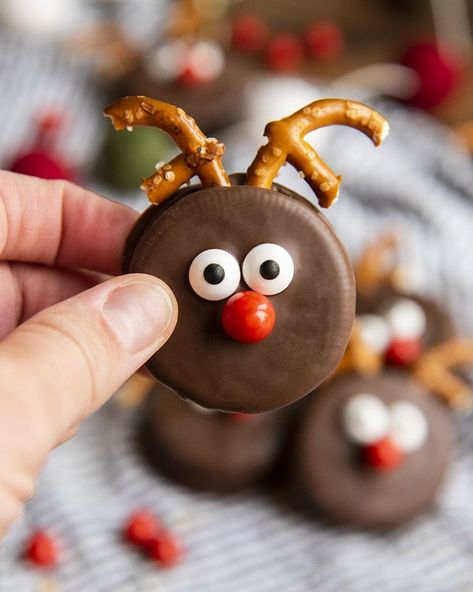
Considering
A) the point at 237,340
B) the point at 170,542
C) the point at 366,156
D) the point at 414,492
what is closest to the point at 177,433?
the point at 170,542

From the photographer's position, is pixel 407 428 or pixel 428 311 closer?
pixel 407 428

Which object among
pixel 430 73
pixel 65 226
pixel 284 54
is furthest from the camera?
pixel 284 54

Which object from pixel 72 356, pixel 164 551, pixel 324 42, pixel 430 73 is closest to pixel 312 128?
pixel 72 356

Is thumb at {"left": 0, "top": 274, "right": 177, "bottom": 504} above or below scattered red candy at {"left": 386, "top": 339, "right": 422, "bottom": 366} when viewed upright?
below

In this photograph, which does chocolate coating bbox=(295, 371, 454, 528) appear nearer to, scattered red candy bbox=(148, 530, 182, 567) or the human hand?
scattered red candy bbox=(148, 530, 182, 567)

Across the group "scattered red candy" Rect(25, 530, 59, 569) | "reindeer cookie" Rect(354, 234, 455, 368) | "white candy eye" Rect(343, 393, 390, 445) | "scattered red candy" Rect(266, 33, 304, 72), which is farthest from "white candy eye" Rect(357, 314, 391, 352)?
"scattered red candy" Rect(266, 33, 304, 72)

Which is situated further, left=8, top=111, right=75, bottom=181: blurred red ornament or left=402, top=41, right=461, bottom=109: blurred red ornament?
left=402, top=41, right=461, bottom=109: blurred red ornament

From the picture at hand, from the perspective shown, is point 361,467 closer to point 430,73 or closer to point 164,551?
point 164,551
